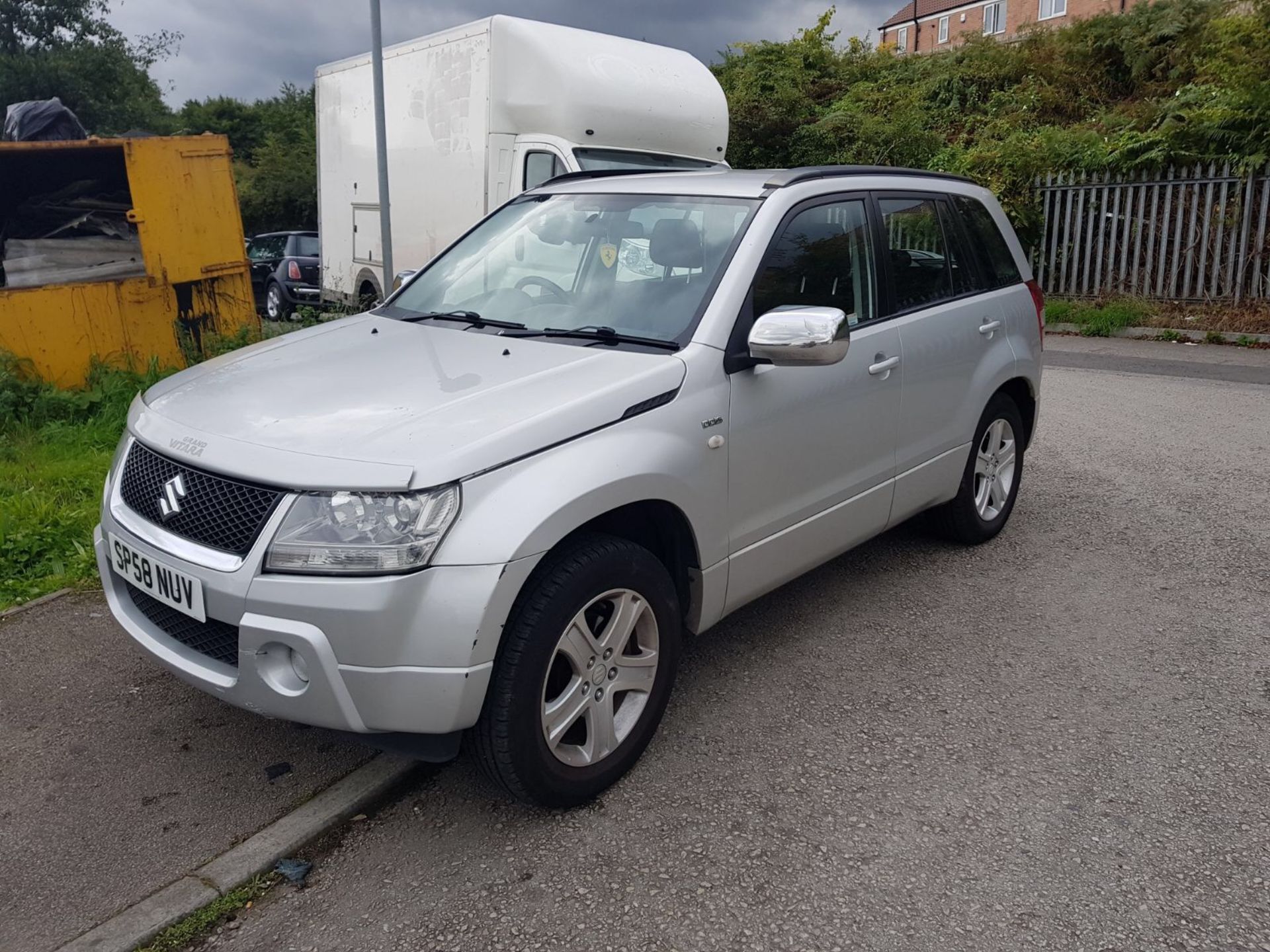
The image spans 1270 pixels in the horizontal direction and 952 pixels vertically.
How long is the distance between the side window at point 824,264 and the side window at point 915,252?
8.3 inches

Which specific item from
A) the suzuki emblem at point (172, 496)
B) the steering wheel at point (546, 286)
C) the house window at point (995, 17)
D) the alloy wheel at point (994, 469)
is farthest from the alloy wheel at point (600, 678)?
the house window at point (995, 17)

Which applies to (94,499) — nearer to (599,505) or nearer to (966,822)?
(599,505)

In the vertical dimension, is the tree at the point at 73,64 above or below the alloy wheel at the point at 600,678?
above

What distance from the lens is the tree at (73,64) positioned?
35.2 meters

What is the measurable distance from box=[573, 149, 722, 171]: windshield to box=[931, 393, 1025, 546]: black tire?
Result: 4.38m

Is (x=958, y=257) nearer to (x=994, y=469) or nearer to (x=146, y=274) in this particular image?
(x=994, y=469)

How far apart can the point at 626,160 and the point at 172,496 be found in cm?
774

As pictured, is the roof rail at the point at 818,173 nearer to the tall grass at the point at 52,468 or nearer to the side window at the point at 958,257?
the side window at the point at 958,257

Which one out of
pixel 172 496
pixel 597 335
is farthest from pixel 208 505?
pixel 597 335

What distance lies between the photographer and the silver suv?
2.74m

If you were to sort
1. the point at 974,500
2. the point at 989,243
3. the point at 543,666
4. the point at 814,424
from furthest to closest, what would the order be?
1. the point at 989,243
2. the point at 974,500
3. the point at 814,424
4. the point at 543,666

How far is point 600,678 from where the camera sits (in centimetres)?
315

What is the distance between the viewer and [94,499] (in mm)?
5598

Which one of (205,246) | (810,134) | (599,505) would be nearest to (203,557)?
(599,505)
